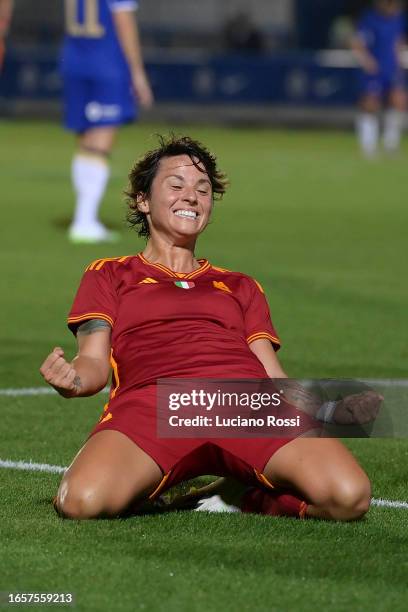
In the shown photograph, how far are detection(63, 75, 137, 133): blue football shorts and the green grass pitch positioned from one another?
3.47ft

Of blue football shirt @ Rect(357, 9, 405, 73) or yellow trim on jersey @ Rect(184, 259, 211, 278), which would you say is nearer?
yellow trim on jersey @ Rect(184, 259, 211, 278)

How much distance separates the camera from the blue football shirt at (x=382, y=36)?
26.9 metres

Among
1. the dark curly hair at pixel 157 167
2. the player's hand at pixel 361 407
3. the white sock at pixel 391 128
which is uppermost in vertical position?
the dark curly hair at pixel 157 167

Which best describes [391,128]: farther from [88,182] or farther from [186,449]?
[186,449]

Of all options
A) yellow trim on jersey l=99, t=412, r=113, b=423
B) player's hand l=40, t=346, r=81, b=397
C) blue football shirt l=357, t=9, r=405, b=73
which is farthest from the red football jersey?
blue football shirt l=357, t=9, r=405, b=73

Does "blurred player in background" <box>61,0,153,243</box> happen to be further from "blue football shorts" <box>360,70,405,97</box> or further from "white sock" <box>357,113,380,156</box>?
"blue football shorts" <box>360,70,405,97</box>

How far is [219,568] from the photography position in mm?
4551

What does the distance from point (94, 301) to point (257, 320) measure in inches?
23.2

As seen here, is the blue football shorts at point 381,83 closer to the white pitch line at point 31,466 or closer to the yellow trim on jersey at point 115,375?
the white pitch line at point 31,466

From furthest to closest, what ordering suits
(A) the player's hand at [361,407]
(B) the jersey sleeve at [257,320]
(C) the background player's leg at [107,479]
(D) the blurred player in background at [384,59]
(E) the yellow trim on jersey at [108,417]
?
(D) the blurred player in background at [384,59] → (B) the jersey sleeve at [257,320] → (E) the yellow trim on jersey at [108,417] → (C) the background player's leg at [107,479] → (A) the player's hand at [361,407]

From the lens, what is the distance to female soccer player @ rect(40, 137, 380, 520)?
503cm

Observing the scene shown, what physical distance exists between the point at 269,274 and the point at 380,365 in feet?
11.8

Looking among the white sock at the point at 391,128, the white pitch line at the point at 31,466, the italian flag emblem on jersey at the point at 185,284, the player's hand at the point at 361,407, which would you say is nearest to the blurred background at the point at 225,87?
the white sock at the point at 391,128

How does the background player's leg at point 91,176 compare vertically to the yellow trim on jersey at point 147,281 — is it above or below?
below
